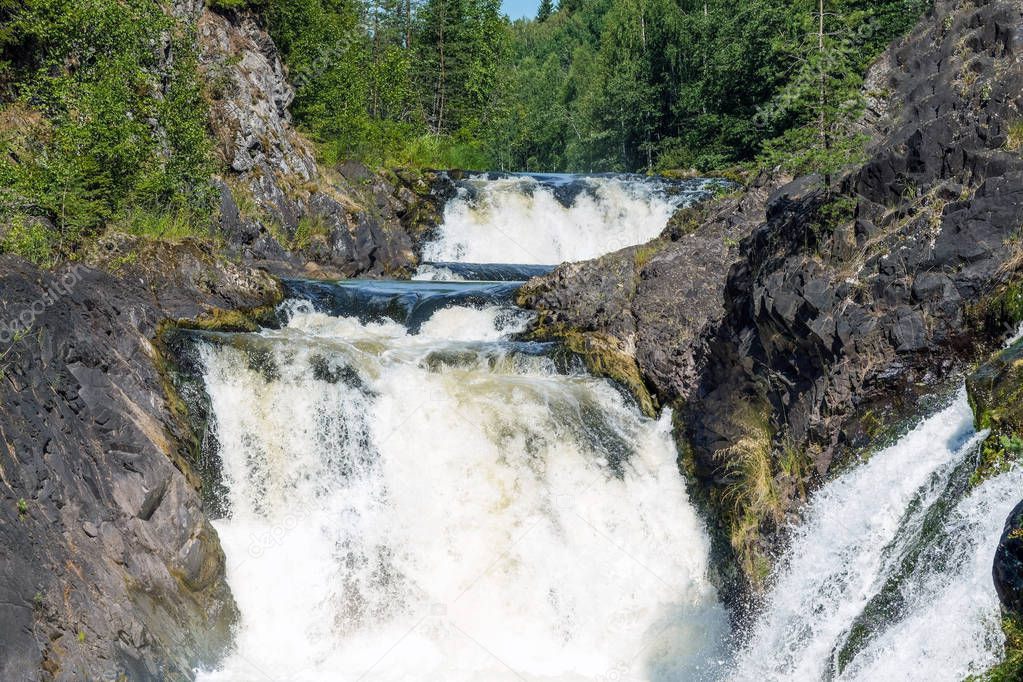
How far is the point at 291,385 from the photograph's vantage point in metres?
11.6

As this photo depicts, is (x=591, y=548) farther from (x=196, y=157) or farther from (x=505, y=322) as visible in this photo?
(x=196, y=157)

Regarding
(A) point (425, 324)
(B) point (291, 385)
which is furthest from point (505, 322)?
(B) point (291, 385)

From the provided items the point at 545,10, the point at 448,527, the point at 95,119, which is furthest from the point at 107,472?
the point at 545,10

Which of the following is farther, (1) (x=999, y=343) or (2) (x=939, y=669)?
(1) (x=999, y=343)

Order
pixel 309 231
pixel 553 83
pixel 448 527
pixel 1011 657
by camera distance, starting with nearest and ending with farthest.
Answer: pixel 1011 657 < pixel 448 527 < pixel 309 231 < pixel 553 83

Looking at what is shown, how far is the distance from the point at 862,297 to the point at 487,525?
4962mm

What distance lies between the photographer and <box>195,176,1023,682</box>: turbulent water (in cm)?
852

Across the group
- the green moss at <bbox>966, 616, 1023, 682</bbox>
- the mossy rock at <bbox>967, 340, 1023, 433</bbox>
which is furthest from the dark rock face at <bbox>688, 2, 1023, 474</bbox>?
the green moss at <bbox>966, 616, 1023, 682</bbox>

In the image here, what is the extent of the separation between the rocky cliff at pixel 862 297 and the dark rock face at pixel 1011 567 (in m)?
3.66

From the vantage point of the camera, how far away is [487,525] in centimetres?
1101

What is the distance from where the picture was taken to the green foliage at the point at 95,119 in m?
14.2

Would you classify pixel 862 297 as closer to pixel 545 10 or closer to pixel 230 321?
pixel 230 321

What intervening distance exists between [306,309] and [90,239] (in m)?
3.47

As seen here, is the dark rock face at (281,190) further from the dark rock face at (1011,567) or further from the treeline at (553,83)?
the dark rock face at (1011,567)
